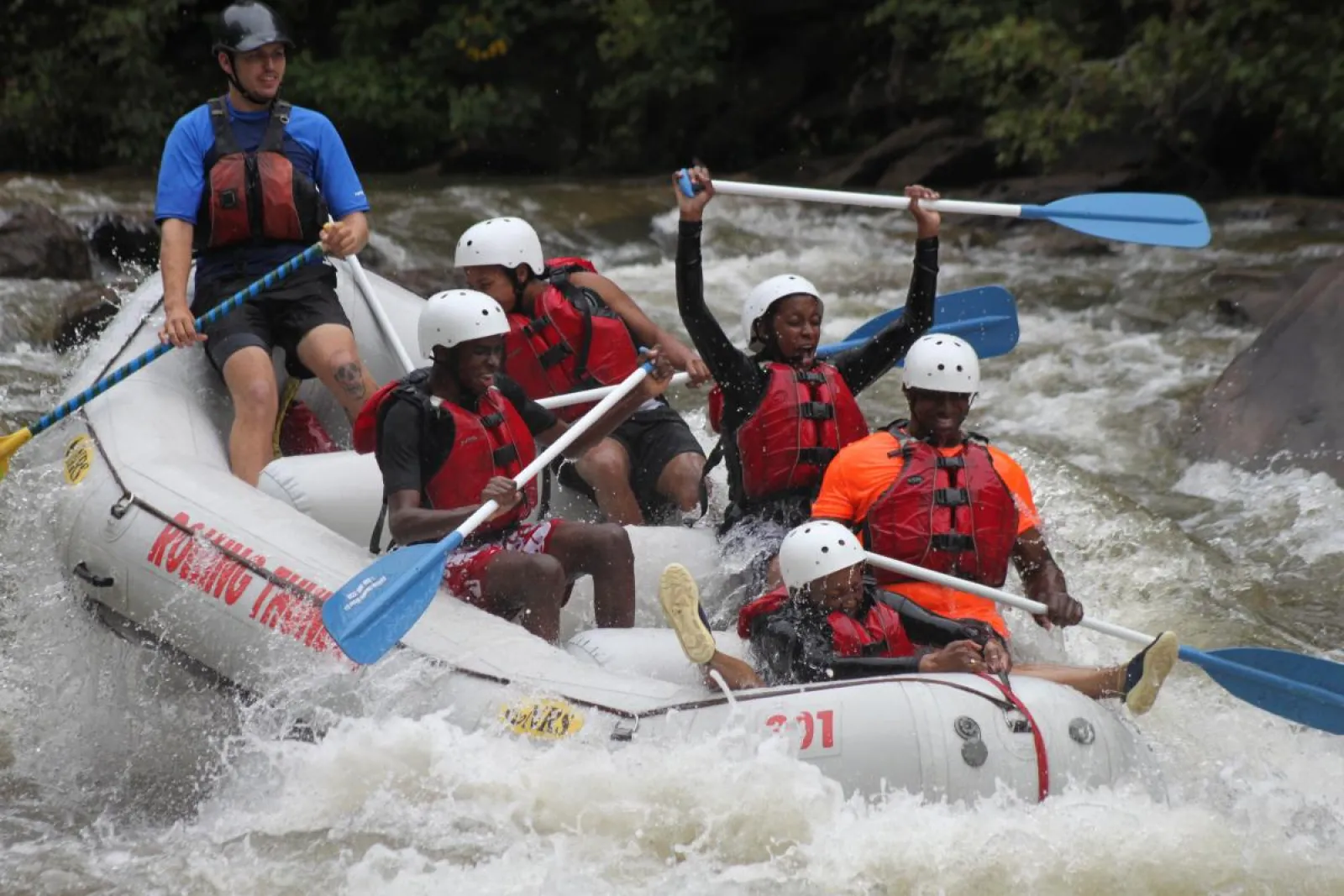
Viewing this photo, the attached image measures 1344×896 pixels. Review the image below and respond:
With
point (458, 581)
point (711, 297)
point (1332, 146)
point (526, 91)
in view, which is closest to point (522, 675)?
point (458, 581)

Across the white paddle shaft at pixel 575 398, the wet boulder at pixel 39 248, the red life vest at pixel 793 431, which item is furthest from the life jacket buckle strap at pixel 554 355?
the wet boulder at pixel 39 248

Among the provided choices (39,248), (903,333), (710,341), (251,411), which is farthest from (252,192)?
(39,248)

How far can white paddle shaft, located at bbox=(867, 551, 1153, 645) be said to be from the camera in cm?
419

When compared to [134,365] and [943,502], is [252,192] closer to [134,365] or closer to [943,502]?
[134,365]

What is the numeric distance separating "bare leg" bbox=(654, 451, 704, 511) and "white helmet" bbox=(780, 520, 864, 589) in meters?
1.12

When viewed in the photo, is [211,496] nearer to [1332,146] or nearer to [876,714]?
[876,714]

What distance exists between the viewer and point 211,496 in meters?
4.66

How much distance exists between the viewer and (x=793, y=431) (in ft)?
15.9

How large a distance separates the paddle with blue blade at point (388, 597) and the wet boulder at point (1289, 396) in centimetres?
406

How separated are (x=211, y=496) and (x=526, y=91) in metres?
10.0

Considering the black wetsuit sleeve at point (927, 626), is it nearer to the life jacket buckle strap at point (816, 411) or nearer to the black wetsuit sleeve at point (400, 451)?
the life jacket buckle strap at point (816, 411)

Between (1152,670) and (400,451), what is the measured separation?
1839 mm

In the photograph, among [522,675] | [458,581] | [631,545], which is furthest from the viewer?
[631,545]

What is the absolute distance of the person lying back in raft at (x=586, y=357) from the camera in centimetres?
520
